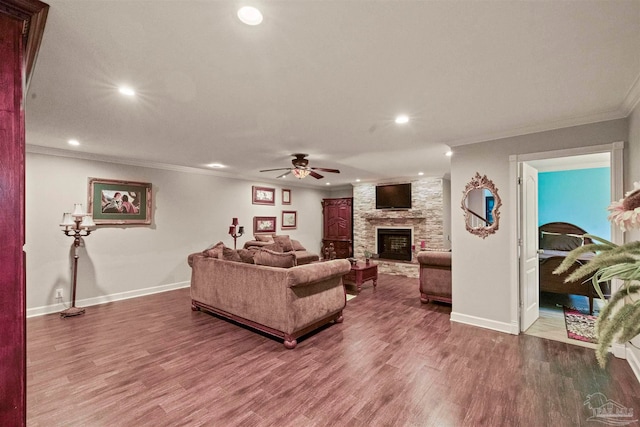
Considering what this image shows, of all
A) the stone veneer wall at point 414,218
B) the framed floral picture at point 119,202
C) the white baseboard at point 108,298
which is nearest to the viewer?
the white baseboard at point 108,298

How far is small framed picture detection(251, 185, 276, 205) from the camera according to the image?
7.51m

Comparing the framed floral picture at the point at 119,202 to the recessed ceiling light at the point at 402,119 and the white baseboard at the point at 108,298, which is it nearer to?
the white baseboard at the point at 108,298

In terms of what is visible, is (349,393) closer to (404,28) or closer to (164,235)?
(404,28)

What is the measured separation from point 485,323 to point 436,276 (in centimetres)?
105

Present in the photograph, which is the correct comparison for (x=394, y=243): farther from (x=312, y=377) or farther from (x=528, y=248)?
(x=312, y=377)

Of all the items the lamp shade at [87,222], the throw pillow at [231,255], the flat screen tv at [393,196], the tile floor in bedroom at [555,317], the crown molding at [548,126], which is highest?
the crown molding at [548,126]

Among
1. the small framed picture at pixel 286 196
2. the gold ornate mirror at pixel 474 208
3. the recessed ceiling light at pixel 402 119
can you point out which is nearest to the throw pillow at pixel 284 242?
the small framed picture at pixel 286 196

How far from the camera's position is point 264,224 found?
7734 mm

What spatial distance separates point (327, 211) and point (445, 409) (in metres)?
7.58

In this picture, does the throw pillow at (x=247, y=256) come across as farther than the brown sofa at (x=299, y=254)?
No

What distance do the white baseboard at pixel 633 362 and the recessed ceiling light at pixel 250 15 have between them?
13.5ft

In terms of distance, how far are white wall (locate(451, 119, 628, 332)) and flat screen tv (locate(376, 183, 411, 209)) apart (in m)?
3.47

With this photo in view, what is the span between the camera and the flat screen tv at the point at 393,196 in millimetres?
7430

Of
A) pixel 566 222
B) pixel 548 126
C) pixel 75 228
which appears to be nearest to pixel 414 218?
pixel 566 222
